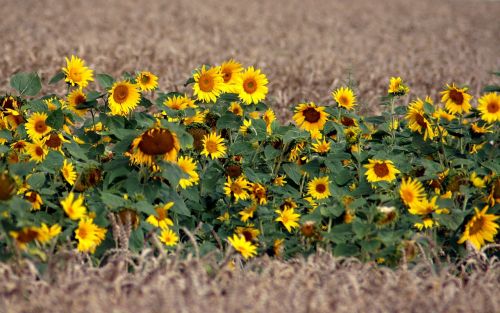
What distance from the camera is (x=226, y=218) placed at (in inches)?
154

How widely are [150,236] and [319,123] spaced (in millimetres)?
1207

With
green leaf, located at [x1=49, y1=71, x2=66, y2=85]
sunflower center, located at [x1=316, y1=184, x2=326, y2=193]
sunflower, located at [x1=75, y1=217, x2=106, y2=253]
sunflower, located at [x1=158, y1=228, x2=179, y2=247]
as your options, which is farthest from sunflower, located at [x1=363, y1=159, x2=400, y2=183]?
green leaf, located at [x1=49, y1=71, x2=66, y2=85]

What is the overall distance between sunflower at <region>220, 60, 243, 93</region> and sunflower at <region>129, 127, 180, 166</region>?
26.4 inches

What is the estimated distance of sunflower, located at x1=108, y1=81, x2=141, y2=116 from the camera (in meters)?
3.88

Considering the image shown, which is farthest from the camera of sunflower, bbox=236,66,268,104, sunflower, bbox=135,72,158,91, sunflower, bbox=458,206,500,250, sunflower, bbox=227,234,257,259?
sunflower, bbox=236,66,268,104

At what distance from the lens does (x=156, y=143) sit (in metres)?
3.46

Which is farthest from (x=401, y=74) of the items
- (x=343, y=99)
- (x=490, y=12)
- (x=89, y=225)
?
(x=490, y=12)

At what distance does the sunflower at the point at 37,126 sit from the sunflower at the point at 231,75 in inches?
36.1

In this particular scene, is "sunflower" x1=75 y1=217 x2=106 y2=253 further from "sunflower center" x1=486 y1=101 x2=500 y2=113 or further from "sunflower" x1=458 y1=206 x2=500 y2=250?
"sunflower center" x1=486 y1=101 x2=500 y2=113

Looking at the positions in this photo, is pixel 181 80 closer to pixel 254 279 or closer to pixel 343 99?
pixel 343 99

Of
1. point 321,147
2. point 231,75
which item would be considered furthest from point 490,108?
point 231,75

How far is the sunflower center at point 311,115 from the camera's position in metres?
4.23

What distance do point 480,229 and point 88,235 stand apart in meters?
1.82

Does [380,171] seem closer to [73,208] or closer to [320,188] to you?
[320,188]
